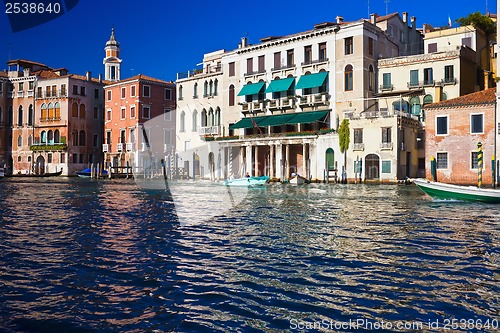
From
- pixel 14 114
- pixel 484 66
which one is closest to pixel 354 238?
pixel 484 66

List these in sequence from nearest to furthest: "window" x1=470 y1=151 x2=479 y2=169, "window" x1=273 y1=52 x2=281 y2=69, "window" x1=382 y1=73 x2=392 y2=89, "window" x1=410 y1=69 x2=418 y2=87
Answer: "window" x1=470 y1=151 x2=479 y2=169, "window" x1=410 y1=69 x2=418 y2=87, "window" x1=382 y1=73 x2=392 y2=89, "window" x1=273 y1=52 x2=281 y2=69

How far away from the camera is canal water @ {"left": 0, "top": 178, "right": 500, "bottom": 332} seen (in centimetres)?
531

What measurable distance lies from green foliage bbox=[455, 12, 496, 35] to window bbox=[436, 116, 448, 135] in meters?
11.7

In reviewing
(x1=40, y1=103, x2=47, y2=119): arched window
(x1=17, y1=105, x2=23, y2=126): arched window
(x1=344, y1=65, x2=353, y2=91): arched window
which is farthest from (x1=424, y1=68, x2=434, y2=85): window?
(x1=17, y1=105, x2=23, y2=126): arched window

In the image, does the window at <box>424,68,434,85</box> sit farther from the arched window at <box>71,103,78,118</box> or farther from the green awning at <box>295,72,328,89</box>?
the arched window at <box>71,103,78,118</box>

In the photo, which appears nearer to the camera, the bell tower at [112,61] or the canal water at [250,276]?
the canal water at [250,276]

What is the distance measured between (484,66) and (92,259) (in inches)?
1598

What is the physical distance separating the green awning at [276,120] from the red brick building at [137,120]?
49.0 ft

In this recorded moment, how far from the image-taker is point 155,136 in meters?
58.1

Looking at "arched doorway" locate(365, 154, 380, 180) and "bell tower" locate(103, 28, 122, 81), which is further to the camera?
"bell tower" locate(103, 28, 122, 81)

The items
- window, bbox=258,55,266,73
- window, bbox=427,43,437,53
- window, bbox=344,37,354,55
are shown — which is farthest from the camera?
window, bbox=258,55,266,73

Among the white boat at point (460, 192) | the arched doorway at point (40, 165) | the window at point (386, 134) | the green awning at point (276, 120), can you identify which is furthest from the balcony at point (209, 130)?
the white boat at point (460, 192)

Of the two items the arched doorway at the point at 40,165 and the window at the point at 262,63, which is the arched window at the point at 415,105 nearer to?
the window at the point at 262,63

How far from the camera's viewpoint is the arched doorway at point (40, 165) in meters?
60.6
